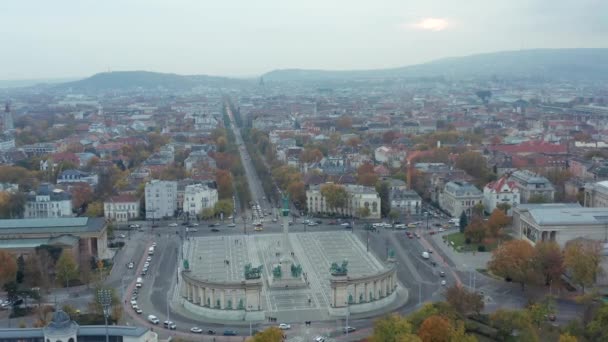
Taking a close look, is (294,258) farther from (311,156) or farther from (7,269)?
(311,156)

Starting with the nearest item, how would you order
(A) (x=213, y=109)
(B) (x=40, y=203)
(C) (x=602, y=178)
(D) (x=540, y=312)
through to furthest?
(D) (x=540, y=312), (B) (x=40, y=203), (C) (x=602, y=178), (A) (x=213, y=109)

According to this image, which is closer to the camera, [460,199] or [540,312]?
[540,312]

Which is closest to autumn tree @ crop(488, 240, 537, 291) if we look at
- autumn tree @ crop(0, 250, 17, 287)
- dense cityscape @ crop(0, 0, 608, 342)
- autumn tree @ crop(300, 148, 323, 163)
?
dense cityscape @ crop(0, 0, 608, 342)

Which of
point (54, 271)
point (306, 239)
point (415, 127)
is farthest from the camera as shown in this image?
point (415, 127)

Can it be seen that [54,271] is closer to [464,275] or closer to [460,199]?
[464,275]

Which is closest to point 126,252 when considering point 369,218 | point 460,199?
point 369,218

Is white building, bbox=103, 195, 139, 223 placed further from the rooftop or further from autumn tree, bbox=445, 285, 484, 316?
autumn tree, bbox=445, 285, 484, 316
